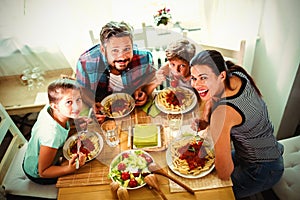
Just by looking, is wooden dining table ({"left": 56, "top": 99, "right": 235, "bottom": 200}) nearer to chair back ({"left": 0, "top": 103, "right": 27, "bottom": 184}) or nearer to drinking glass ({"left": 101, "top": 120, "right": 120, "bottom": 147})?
drinking glass ({"left": 101, "top": 120, "right": 120, "bottom": 147})

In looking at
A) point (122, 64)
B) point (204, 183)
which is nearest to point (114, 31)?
point (122, 64)

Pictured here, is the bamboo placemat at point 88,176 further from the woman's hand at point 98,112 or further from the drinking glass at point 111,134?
the woman's hand at point 98,112

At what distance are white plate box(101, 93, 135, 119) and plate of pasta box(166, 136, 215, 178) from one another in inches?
11.6

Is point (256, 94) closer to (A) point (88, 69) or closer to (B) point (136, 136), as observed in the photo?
(B) point (136, 136)

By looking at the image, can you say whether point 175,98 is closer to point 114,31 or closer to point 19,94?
point 114,31

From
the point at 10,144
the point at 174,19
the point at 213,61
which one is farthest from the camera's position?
the point at 174,19

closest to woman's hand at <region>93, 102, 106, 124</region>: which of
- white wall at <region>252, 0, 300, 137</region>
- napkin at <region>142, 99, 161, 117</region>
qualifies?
napkin at <region>142, 99, 161, 117</region>

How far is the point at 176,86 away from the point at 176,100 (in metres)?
0.08

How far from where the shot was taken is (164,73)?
151cm

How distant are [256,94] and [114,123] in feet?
2.19

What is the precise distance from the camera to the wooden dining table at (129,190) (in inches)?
45.8

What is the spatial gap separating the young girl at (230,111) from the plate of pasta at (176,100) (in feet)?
0.63

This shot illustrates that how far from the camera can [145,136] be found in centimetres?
134

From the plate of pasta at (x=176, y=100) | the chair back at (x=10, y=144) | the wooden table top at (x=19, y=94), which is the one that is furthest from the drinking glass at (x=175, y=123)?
the wooden table top at (x=19, y=94)
